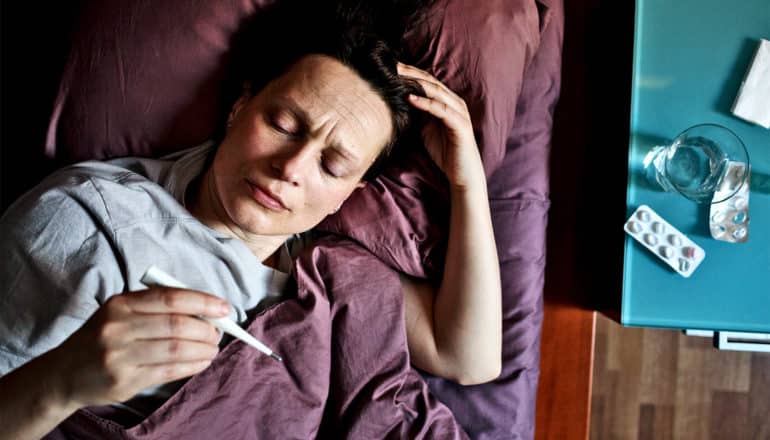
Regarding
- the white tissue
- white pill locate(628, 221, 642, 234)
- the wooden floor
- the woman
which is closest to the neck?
the woman

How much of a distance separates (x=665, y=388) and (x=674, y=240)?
867 mm

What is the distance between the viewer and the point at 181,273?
111 cm

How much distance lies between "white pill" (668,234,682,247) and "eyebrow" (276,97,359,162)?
2.35 feet

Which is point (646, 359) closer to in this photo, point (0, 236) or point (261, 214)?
point (261, 214)

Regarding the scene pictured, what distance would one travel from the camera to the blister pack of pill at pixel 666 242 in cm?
132

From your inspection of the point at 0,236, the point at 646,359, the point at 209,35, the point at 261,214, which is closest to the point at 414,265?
the point at 261,214

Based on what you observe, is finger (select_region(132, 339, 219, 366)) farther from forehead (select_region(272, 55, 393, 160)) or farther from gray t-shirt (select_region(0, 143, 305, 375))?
forehead (select_region(272, 55, 393, 160))

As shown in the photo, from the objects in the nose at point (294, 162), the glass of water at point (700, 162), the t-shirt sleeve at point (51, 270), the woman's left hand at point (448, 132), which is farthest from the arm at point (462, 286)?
the t-shirt sleeve at point (51, 270)

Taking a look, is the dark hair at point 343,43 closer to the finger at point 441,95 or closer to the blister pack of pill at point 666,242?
the finger at point 441,95

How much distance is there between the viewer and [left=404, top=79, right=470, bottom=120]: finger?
1.17m

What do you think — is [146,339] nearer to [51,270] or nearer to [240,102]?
[51,270]

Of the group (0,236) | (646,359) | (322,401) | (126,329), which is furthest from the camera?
(646,359)

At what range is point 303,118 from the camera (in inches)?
41.1

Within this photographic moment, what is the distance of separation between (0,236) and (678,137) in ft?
4.29
